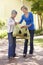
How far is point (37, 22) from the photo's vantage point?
92.3ft

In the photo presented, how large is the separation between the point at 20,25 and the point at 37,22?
18.0 m

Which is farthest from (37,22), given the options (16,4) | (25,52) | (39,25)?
(25,52)

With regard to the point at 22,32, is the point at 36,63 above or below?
below

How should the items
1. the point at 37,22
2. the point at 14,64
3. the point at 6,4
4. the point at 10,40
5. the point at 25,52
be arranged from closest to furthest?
the point at 14,64
the point at 10,40
the point at 25,52
the point at 6,4
the point at 37,22

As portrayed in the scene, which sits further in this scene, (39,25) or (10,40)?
(39,25)

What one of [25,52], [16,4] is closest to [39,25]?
[16,4]

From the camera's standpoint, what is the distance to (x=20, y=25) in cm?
1025

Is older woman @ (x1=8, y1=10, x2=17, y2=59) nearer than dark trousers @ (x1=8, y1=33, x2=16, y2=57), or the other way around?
older woman @ (x1=8, y1=10, x2=17, y2=59)

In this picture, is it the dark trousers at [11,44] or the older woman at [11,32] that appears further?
the dark trousers at [11,44]

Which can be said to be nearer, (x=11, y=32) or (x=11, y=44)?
(x=11, y=32)

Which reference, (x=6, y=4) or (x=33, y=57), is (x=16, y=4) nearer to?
(x=6, y=4)

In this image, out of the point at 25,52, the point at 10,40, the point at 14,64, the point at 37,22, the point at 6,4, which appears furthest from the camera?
the point at 37,22

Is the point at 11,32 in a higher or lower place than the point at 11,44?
higher

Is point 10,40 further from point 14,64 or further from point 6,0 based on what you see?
point 6,0
